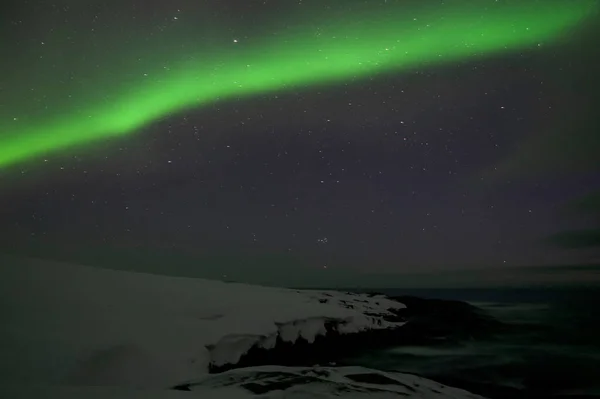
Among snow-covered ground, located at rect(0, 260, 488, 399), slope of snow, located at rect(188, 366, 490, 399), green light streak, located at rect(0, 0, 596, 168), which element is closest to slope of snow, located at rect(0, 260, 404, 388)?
snow-covered ground, located at rect(0, 260, 488, 399)

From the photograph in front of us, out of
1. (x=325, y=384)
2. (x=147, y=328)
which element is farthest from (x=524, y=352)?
(x=147, y=328)

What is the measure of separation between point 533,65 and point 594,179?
584 mm

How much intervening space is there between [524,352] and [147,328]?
162 cm

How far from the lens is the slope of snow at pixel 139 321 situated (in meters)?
1.84

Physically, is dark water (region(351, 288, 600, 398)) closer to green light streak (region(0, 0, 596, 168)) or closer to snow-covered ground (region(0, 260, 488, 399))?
snow-covered ground (region(0, 260, 488, 399))

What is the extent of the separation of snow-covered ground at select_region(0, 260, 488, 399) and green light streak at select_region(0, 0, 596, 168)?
2.39ft

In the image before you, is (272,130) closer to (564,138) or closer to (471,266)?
(471,266)

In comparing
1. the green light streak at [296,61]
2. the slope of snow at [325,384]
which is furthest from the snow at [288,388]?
the green light streak at [296,61]

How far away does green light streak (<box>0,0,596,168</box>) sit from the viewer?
6.74 ft

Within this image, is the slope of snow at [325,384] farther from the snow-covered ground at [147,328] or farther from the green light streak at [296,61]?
the green light streak at [296,61]

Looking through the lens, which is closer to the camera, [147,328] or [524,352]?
[524,352]

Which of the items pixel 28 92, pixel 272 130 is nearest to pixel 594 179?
pixel 272 130

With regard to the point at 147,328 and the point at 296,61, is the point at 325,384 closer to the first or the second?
the point at 147,328

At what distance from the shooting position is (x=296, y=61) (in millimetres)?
2166
